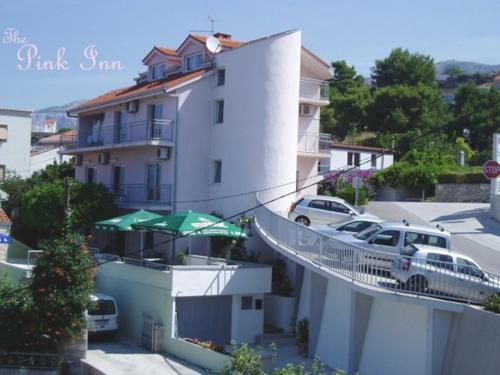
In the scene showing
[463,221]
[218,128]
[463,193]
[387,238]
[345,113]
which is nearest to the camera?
[387,238]

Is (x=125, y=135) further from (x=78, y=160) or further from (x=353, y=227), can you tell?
(x=353, y=227)

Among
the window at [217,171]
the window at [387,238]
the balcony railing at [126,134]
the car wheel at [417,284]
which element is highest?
the balcony railing at [126,134]

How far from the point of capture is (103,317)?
950 inches

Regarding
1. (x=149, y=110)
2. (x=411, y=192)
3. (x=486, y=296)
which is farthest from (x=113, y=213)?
(x=486, y=296)

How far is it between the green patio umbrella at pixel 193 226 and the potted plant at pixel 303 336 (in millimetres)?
4630

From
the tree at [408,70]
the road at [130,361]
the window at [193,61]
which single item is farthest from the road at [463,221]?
the tree at [408,70]

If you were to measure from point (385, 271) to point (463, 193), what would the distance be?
77.4ft

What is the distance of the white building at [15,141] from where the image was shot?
52219 mm

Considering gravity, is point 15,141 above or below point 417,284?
above

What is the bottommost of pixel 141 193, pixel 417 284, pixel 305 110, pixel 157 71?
pixel 417 284

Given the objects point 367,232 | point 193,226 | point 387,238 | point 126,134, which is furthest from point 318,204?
point 126,134

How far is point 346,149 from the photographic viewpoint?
48.6m

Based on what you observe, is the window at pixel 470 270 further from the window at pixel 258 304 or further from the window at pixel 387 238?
the window at pixel 258 304

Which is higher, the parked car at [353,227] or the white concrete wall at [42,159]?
the white concrete wall at [42,159]
